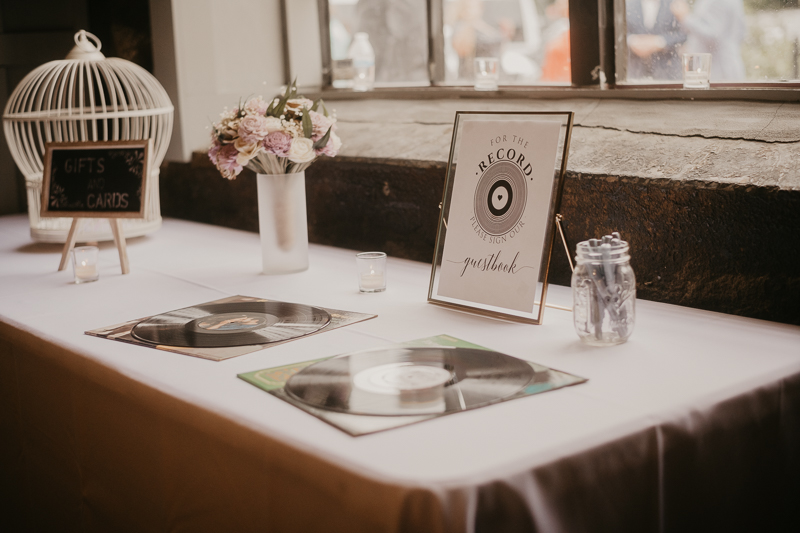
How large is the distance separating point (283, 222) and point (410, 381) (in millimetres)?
802

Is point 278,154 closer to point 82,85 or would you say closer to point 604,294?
point 604,294

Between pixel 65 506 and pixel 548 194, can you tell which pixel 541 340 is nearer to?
pixel 548 194

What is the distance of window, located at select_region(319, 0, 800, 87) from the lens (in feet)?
5.40

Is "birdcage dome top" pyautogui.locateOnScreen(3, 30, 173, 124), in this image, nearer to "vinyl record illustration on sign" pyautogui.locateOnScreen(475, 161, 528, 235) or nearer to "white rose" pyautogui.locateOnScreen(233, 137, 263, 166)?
"white rose" pyautogui.locateOnScreen(233, 137, 263, 166)

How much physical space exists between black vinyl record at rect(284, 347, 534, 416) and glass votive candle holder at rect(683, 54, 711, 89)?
97cm

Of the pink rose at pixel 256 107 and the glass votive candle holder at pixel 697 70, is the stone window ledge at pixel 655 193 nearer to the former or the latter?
the glass votive candle holder at pixel 697 70

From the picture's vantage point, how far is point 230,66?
2.63 metres

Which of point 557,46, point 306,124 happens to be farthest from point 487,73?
point 306,124

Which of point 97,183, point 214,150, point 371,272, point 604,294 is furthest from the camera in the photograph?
point 97,183

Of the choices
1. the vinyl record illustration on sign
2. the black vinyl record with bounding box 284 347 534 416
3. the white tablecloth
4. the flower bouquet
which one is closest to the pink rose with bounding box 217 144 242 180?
the flower bouquet

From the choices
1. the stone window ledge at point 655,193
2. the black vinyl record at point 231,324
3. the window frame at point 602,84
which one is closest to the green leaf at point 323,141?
the stone window ledge at point 655,193

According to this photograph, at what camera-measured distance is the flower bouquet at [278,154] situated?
5.06ft

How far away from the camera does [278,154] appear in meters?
1.55

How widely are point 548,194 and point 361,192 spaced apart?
83 cm
